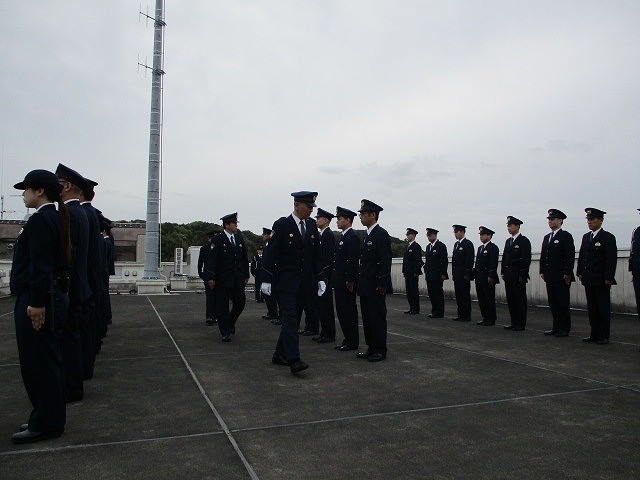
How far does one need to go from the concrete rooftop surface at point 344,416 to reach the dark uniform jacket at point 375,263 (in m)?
0.97

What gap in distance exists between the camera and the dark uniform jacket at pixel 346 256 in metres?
7.46

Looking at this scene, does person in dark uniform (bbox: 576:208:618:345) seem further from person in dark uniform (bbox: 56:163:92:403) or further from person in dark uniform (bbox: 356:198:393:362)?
person in dark uniform (bbox: 56:163:92:403)

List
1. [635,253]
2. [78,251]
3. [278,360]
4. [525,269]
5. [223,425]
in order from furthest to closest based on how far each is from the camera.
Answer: [525,269], [635,253], [278,360], [78,251], [223,425]

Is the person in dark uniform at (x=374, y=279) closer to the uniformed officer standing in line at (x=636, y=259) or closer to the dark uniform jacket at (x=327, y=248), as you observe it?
the dark uniform jacket at (x=327, y=248)

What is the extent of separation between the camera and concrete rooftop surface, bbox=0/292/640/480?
3057 millimetres

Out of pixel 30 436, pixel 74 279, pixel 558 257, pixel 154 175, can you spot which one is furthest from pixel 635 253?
pixel 154 175

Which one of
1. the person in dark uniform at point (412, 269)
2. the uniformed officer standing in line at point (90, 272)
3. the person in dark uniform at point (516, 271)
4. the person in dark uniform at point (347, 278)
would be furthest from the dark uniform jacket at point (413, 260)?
the uniformed officer standing in line at point (90, 272)

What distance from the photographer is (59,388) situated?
3.62 meters

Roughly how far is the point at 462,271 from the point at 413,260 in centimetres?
170

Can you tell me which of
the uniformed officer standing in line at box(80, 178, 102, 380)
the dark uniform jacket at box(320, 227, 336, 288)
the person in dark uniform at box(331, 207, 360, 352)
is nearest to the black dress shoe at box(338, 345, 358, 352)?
the person in dark uniform at box(331, 207, 360, 352)

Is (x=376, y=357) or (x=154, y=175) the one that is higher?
(x=154, y=175)

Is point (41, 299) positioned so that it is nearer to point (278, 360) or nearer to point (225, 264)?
point (278, 360)

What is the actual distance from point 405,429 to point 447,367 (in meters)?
2.33

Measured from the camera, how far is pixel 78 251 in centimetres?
436
